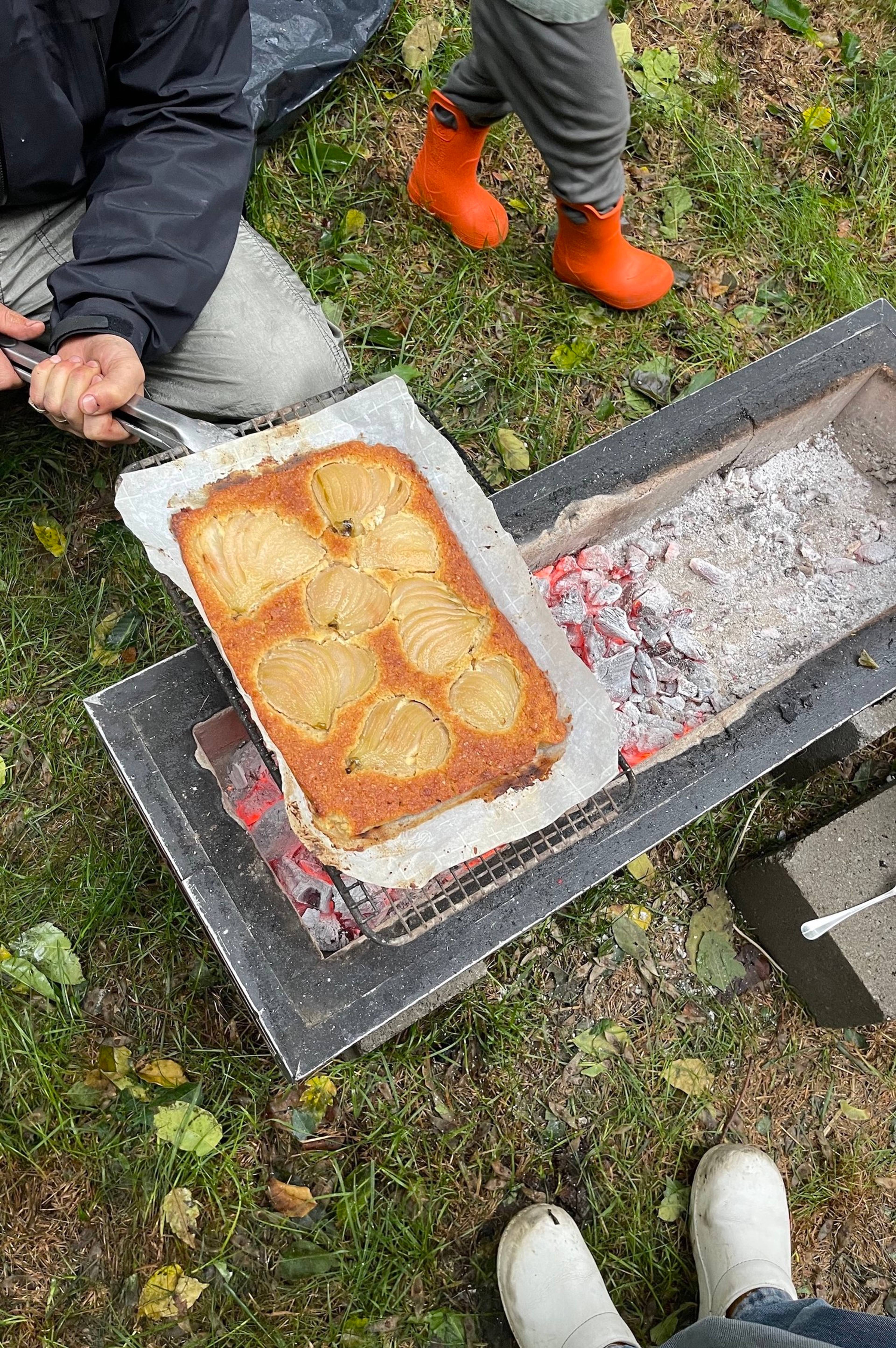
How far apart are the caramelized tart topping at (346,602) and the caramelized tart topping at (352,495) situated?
5.5 inches

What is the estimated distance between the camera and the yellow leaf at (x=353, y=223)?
391 centimetres

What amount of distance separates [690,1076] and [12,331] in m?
3.35

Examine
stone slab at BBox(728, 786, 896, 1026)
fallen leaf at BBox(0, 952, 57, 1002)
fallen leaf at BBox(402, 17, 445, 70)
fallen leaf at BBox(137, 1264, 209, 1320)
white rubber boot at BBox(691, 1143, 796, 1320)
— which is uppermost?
fallen leaf at BBox(402, 17, 445, 70)

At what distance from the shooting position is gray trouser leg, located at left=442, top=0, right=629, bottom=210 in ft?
9.46

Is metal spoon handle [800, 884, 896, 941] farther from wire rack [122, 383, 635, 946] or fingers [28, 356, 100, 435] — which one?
fingers [28, 356, 100, 435]

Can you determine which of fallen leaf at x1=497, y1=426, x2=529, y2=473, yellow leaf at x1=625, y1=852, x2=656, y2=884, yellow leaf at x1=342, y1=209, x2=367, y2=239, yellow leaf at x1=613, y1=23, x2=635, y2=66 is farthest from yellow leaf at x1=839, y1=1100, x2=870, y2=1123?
yellow leaf at x1=613, y1=23, x2=635, y2=66

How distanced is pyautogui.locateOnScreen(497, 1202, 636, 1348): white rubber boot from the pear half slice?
6.17ft

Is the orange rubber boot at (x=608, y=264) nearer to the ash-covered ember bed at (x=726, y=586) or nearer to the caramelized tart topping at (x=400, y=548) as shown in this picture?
the ash-covered ember bed at (x=726, y=586)

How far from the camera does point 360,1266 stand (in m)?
2.81

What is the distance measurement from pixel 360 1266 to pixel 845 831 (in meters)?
2.18

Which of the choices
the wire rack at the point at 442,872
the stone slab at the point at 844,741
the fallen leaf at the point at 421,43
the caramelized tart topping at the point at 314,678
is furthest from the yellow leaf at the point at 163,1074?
the fallen leaf at the point at 421,43

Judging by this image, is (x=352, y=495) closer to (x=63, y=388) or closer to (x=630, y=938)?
(x=63, y=388)

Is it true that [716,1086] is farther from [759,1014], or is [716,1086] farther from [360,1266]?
[360,1266]

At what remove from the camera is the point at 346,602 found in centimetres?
245
